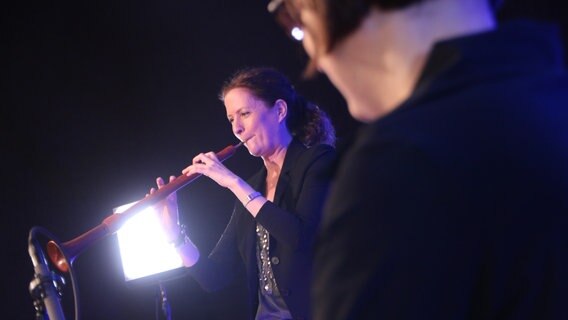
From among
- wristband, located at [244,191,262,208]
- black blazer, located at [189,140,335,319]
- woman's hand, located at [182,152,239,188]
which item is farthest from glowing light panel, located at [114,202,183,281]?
wristband, located at [244,191,262,208]

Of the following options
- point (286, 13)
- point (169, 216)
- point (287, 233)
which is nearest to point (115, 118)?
point (169, 216)

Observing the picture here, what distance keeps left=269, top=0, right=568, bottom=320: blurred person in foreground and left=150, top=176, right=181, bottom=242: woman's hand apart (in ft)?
5.63

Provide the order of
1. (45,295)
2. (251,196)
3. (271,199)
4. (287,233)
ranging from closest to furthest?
(45,295), (287,233), (251,196), (271,199)

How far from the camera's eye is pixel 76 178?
273 cm

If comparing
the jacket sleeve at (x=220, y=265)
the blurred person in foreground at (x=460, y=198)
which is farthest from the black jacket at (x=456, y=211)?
the jacket sleeve at (x=220, y=265)

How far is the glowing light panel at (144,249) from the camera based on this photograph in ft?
7.18

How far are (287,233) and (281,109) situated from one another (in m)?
0.55

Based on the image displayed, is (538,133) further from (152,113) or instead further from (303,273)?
(152,113)

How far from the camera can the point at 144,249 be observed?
2.20m

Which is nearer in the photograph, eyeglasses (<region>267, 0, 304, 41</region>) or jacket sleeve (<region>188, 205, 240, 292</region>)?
eyeglasses (<region>267, 0, 304, 41</region>)

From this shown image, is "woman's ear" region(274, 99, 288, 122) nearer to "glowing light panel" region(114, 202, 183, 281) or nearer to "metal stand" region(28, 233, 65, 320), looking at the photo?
"glowing light panel" region(114, 202, 183, 281)

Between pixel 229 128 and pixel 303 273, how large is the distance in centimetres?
132

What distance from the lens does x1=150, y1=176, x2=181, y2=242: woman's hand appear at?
7.04 feet

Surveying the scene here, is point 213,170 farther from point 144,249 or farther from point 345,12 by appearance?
point 345,12
